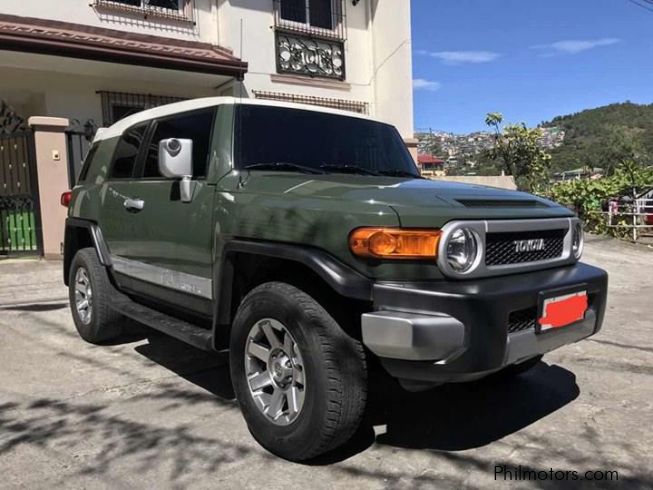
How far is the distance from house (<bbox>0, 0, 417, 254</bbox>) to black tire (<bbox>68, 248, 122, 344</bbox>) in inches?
187

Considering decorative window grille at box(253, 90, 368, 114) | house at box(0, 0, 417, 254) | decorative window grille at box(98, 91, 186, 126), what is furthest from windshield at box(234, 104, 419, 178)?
decorative window grille at box(98, 91, 186, 126)

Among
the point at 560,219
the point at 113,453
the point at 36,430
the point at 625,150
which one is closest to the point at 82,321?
the point at 36,430

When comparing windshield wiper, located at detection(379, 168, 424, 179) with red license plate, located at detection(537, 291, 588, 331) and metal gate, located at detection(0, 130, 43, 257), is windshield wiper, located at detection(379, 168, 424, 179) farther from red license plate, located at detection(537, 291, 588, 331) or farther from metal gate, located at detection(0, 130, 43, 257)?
metal gate, located at detection(0, 130, 43, 257)

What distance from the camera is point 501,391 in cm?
424

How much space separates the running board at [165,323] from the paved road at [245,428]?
1.47 feet

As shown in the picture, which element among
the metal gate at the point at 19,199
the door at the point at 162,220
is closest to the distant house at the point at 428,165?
the metal gate at the point at 19,199

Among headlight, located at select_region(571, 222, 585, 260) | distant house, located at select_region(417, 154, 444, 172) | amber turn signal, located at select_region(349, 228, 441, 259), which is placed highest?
distant house, located at select_region(417, 154, 444, 172)

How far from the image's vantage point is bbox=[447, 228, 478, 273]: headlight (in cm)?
290

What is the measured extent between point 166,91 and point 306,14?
3674 mm

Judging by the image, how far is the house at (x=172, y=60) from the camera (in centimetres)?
980

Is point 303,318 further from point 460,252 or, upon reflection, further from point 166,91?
point 166,91

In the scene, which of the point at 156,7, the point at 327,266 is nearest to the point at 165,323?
the point at 327,266

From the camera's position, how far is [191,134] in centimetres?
423

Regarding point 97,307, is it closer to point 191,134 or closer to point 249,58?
point 191,134
